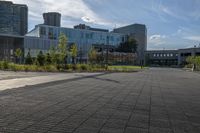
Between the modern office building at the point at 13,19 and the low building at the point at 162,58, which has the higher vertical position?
the modern office building at the point at 13,19

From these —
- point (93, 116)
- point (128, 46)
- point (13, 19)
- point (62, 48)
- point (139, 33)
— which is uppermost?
point (13, 19)

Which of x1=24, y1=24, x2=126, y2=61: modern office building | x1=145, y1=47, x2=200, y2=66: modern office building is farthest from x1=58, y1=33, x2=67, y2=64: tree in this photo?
x1=145, y1=47, x2=200, y2=66: modern office building

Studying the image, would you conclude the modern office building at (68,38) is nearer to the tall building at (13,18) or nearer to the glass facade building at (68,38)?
the glass facade building at (68,38)

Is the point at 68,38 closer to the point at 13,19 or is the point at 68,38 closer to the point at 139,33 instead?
the point at 13,19

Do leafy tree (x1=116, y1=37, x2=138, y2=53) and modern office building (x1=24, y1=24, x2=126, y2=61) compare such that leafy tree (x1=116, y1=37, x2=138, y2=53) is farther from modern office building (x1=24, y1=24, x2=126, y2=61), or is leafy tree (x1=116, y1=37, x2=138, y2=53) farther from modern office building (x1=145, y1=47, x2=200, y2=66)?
modern office building (x1=145, y1=47, x2=200, y2=66)

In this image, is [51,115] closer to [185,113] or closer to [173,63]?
[185,113]

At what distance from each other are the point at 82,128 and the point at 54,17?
154349mm

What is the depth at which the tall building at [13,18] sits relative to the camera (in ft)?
465

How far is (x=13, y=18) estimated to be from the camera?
15075 cm

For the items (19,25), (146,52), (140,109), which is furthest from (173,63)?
(140,109)

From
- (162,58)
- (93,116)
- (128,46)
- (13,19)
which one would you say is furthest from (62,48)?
(162,58)

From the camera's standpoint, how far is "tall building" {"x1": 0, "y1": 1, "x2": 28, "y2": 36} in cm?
14162

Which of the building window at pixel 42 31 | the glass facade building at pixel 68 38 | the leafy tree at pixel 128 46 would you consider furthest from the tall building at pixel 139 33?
the building window at pixel 42 31

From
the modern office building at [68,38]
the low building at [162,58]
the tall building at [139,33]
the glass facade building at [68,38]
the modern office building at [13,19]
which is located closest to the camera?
the modern office building at [68,38]
